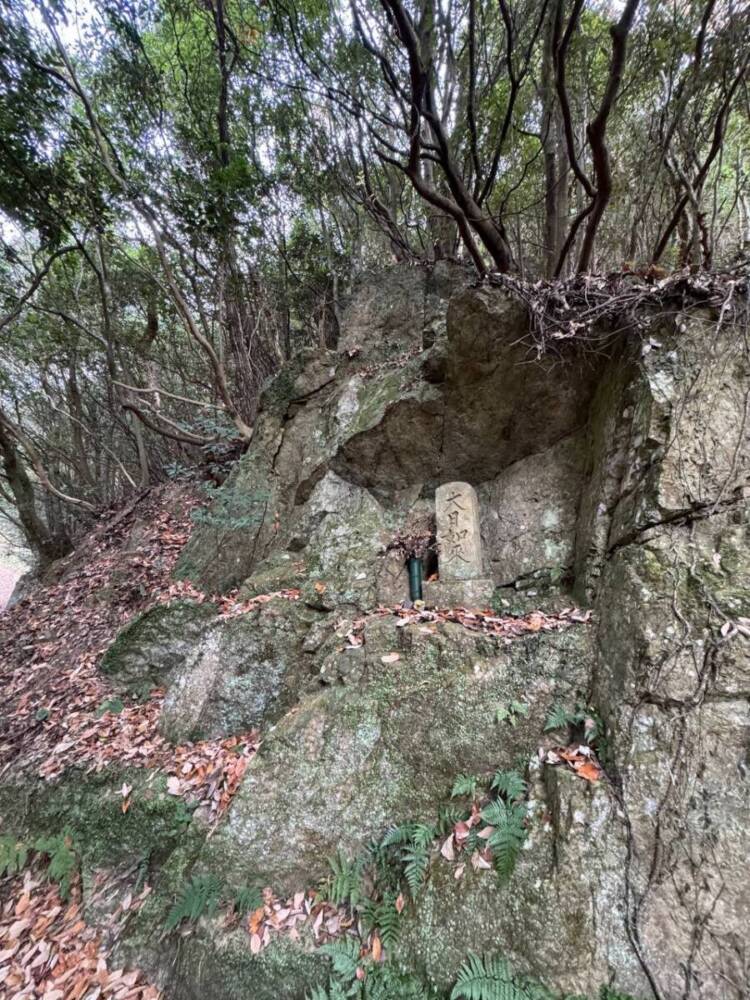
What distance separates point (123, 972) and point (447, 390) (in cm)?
605

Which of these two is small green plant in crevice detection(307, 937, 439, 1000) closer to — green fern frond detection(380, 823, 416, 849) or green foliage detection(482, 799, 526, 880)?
green fern frond detection(380, 823, 416, 849)

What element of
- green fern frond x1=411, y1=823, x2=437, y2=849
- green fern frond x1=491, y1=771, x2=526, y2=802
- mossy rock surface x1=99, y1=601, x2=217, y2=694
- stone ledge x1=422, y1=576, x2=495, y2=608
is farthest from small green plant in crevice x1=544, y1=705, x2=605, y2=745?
mossy rock surface x1=99, y1=601, x2=217, y2=694

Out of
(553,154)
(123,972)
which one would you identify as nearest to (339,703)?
(123,972)

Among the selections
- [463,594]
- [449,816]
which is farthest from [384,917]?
[463,594]

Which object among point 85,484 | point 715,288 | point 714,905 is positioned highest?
point 715,288

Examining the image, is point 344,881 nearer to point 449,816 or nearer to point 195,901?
point 449,816

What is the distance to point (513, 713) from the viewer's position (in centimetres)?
332

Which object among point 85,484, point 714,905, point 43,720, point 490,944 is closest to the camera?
point 714,905

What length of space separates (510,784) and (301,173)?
11156 mm

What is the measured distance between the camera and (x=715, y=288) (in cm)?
364

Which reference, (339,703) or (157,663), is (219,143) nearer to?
(157,663)

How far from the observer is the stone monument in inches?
183

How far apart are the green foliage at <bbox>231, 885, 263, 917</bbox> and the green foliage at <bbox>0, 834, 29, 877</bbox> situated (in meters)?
2.27

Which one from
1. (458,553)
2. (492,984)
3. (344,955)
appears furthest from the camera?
(458,553)
